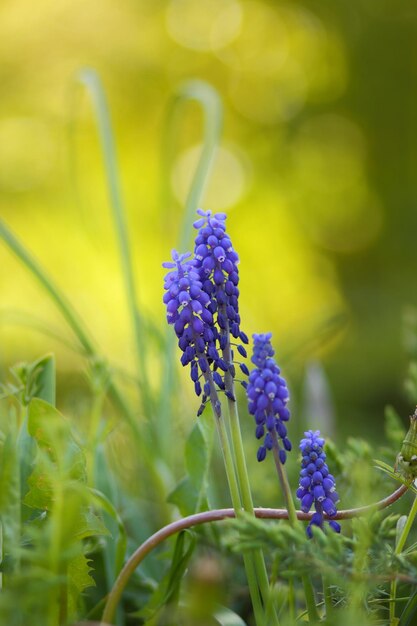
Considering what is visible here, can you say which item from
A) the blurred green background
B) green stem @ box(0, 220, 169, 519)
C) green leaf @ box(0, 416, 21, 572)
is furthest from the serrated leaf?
the blurred green background

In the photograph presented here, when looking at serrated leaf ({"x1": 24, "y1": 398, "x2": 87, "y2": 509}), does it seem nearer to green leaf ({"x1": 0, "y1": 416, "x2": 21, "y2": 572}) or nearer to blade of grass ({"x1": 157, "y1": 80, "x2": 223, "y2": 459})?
green leaf ({"x1": 0, "y1": 416, "x2": 21, "y2": 572})

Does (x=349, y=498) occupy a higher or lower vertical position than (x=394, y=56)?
lower

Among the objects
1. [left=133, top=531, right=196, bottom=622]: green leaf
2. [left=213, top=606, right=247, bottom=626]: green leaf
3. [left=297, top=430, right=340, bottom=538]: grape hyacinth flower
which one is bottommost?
[left=213, top=606, right=247, bottom=626]: green leaf

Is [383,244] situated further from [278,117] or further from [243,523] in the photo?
[243,523]

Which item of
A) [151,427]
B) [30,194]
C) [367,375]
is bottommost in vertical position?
[151,427]

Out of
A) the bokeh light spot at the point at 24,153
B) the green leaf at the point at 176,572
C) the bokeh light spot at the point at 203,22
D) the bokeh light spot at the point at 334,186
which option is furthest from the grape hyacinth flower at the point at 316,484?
the bokeh light spot at the point at 203,22

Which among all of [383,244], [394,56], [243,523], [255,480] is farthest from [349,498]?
[394,56]

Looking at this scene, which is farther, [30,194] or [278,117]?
[278,117]

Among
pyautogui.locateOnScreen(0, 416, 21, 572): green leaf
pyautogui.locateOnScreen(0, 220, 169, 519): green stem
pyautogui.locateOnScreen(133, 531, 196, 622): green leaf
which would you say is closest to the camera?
pyautogui.locateOnScreen(0, 416, 21, 572): green leaf
